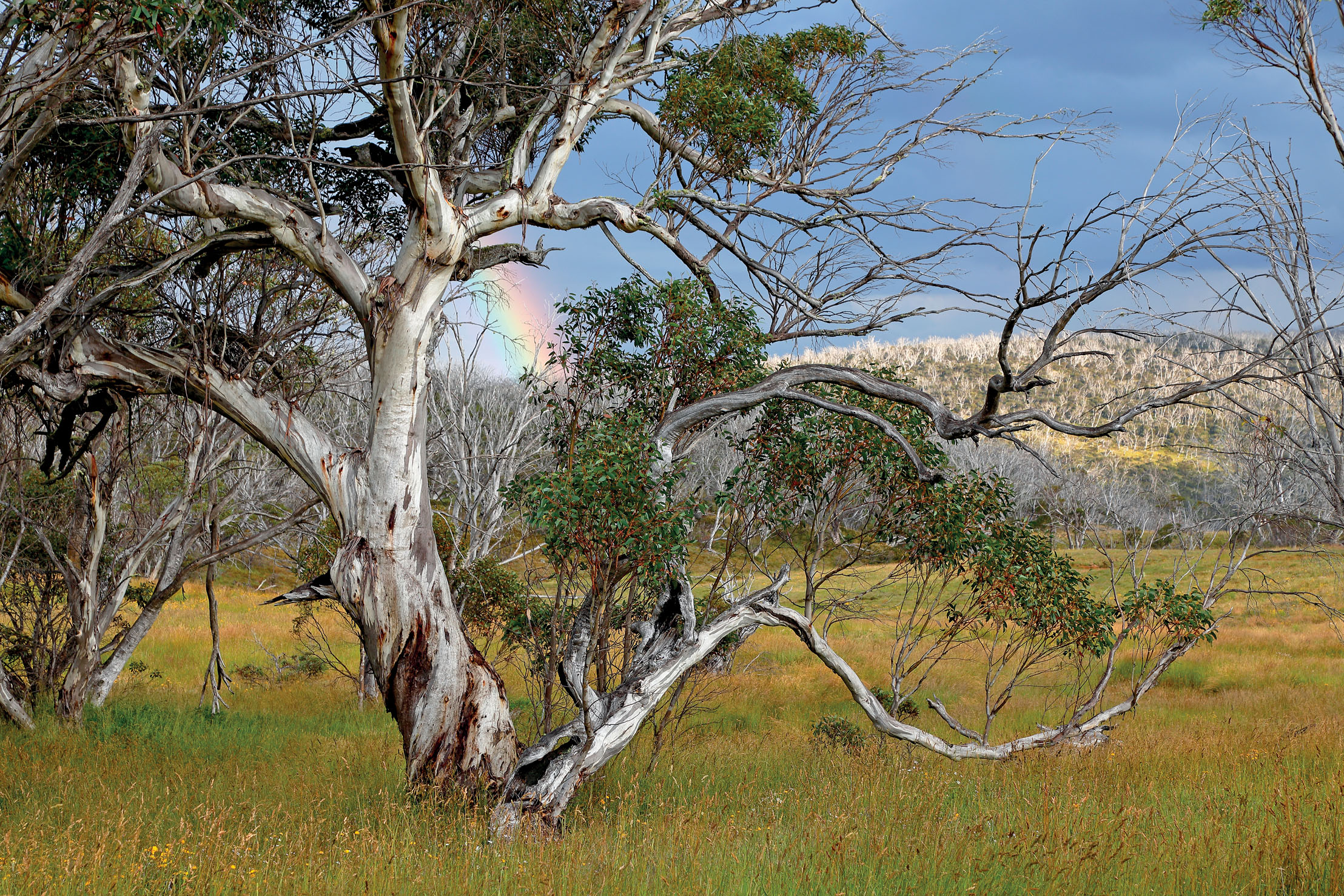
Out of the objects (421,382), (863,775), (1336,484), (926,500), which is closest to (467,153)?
(421,382)

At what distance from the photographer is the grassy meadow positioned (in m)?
4.64

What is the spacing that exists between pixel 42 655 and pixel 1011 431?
41.4 feet

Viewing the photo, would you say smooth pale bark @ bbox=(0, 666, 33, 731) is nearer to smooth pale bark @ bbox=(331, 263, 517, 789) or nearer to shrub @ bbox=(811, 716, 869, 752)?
smooth pale bark @ bbox=(331, 263, 517, 789)

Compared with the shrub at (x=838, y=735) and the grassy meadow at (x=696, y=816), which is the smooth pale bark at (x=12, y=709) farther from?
the shrub at (x=838, y=735)

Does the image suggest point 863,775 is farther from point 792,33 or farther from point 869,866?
point 792,33

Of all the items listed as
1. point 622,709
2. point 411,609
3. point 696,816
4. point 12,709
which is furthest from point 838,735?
point 12,709

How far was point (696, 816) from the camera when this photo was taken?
19.1 ft

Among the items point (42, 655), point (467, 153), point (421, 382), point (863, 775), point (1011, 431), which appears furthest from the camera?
point (42, 655)

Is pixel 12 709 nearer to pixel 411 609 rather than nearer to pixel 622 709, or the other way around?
pixel 411 609

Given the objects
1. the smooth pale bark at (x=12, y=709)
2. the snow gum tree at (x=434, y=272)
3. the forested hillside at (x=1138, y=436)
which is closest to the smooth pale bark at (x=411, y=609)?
the snow gum tree at (x=434, y=272)

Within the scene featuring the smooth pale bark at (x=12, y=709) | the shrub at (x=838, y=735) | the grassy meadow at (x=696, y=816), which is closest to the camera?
the grassy meadow at (x=696, y=816)

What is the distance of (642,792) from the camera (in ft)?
24.1

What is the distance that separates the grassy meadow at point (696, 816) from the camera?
15.2ft

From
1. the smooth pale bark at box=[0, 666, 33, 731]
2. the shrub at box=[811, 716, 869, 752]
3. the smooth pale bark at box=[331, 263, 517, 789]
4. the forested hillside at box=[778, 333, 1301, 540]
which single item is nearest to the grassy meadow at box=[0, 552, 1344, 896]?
the smooth pale bark at box=[0, 666, 33, 731]
